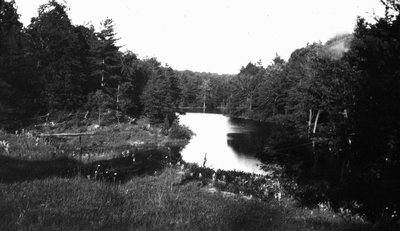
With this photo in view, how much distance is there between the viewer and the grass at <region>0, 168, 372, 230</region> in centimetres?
515

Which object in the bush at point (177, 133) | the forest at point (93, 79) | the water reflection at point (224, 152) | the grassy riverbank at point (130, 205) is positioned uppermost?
the forest at point (93, 79)

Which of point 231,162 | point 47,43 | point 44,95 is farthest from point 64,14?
point 231,162

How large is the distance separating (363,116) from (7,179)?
28.7 ft

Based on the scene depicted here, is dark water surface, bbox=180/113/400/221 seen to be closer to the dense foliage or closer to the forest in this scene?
the forest

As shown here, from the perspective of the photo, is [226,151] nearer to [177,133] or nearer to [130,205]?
[177,133]

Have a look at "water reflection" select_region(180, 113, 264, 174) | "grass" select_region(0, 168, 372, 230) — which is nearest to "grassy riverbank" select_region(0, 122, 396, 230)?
"grass" select_region(0, 168, 372, 230)

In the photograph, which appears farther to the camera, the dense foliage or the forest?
the dense foliage

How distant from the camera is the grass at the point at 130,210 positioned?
16.9 feet

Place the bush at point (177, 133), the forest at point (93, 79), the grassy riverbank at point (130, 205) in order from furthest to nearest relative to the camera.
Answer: the bush at point (177, 133)
the forest at point (93, 79)
the grassy riverbank at point (130, 205)

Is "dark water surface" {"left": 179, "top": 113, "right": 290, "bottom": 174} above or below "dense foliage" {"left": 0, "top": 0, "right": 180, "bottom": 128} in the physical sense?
below

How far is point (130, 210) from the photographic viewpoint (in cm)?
620

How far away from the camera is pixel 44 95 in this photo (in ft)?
174

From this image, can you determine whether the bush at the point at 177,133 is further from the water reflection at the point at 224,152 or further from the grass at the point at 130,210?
the grass at the point at 130,210

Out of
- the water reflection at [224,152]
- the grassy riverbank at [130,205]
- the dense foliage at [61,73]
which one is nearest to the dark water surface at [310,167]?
the water reflection at [224,152]
